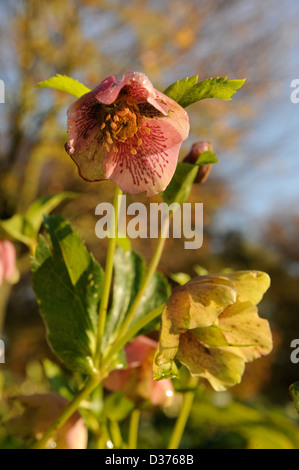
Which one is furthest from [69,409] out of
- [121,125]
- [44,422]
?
[121,125]

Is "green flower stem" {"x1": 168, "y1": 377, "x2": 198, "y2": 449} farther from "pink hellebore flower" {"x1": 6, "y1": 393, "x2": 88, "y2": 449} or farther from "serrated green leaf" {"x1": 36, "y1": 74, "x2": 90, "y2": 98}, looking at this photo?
"serrated green leaf" {"x1": 36, "y1": 74, "x2": 90, "y2": 98}

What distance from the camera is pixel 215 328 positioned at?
247mm

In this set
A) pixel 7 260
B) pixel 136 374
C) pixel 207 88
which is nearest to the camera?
pixel 207 88

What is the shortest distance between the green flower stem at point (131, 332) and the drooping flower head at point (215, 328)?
17mm

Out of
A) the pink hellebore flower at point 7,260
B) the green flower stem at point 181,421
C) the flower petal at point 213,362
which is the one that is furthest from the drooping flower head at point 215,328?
the pink hellebore flower at point 7,260

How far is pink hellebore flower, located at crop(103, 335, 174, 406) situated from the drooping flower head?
77 millimetres

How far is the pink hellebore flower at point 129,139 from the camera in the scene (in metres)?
0.24

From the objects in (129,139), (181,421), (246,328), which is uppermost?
(129,139)

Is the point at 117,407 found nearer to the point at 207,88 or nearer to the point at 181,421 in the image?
the point at 181,421

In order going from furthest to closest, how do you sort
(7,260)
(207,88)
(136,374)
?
(7,260), (136,374), (207,88)

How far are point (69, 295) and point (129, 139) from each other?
0.32 feet

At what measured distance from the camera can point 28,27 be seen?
2.98 meters

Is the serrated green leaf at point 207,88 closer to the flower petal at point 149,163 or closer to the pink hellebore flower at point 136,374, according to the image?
the flower petal at point 149,163

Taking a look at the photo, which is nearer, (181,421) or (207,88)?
(207,88)
